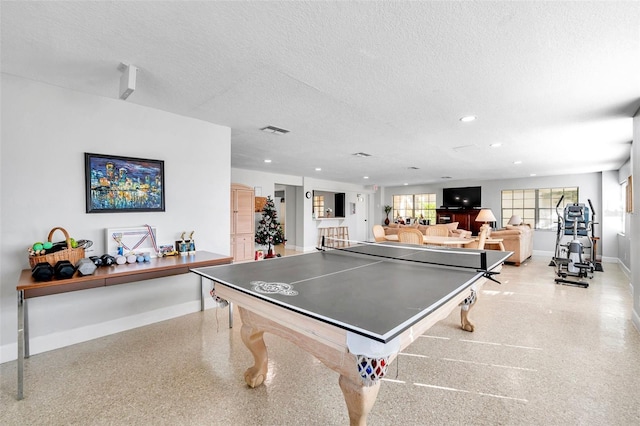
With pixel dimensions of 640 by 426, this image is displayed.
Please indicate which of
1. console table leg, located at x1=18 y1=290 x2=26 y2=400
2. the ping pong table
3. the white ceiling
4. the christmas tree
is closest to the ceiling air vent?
the white ceiling

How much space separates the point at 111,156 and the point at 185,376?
2.21 m

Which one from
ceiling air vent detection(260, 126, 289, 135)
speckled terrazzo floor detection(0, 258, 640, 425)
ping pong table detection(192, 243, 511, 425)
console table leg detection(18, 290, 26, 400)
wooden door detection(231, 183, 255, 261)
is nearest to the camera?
ping pong table detection(192, 243, 511, 425)

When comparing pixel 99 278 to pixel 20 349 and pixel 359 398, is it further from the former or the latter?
pixel 359 398

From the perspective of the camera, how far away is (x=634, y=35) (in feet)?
5.73

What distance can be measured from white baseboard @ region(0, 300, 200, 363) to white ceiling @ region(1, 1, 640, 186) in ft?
7.43

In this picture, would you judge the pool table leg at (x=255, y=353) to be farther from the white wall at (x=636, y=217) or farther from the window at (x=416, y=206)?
the window at (x=416, y=206)

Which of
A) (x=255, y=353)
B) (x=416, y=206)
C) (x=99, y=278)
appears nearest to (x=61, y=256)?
(x=99, y=278)

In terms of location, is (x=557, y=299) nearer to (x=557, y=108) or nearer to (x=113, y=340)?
(x=557, y=108)

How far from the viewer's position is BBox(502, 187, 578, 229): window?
27.7ft

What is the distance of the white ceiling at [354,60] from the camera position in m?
1.61

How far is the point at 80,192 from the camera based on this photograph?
2.72 metres

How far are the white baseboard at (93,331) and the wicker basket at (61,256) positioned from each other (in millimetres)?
764

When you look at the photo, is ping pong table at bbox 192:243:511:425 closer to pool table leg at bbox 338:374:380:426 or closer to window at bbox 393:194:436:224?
pool table leg at bbox 338:374:380:426

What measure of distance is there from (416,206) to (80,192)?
423 inches
